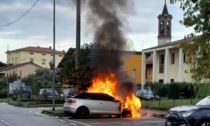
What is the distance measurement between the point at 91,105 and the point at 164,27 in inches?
2012

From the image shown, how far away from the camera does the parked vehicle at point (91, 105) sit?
23.7 meters

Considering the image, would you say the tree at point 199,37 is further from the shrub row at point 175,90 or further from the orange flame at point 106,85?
the shrub row at point 175,90

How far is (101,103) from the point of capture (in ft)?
78.2

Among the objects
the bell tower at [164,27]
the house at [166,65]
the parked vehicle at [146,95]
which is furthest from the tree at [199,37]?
the bell tower at [164,27]

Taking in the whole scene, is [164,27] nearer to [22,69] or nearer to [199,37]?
[22,69]

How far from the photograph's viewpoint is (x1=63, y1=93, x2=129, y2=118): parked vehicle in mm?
23672

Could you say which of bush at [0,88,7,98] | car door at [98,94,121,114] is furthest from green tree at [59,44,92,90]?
bush at [0,88,7,98]

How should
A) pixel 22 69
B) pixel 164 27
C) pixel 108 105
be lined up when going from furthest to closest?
1. pixel 22 69
2. pixel 164 27
3. pixel 108 105

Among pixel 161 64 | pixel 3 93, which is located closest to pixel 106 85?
pixel 161 64

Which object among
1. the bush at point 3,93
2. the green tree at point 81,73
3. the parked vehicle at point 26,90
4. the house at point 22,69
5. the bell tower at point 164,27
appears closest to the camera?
the green tree at point 81,73

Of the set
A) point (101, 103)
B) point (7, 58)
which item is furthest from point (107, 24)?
point (7, 58)

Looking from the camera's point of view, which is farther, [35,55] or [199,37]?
[35,55]

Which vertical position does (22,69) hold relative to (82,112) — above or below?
above

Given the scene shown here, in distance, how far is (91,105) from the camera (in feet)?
78.1
